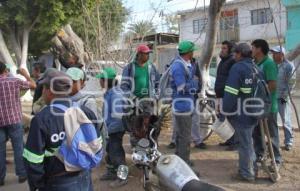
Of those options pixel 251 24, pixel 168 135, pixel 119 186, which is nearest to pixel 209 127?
pixel 168 135

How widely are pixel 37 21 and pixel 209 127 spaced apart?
15558 mm

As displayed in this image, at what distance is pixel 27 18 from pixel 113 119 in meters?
17.1

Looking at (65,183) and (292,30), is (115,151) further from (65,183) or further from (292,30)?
(292,30)

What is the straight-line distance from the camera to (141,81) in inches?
283

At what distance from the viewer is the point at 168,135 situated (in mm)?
9789

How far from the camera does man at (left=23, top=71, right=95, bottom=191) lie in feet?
11.4

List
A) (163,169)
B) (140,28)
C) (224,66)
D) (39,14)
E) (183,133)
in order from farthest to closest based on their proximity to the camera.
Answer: (39,14)
(140,28)
(224,66)
(183,133)
(163,169)

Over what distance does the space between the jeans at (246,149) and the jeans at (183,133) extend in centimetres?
67

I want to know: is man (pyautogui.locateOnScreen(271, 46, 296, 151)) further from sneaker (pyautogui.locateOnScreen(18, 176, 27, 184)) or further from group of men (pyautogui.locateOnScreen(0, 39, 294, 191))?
sneaker (pyautogui.locateOnScreen(18, 176, 27, 184))

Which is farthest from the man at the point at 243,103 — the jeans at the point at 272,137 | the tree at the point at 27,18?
the tree at the point at 27,18

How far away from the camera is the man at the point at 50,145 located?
137 inches

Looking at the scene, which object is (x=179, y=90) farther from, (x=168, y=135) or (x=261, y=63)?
(x=168, y=135)

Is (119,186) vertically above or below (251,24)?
below

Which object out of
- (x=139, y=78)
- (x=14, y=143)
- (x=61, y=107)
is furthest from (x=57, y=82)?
(x=139, y=78)
